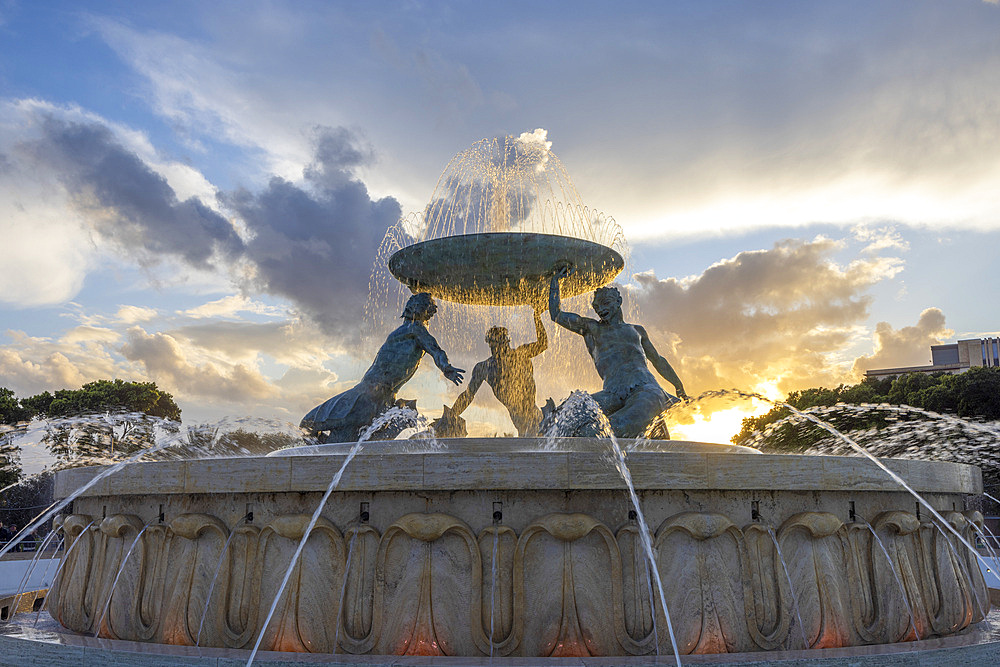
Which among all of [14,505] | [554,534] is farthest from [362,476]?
[14,505]

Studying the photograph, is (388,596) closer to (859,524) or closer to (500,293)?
(859,524)

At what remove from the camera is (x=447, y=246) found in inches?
439

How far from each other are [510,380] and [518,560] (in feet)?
23.6

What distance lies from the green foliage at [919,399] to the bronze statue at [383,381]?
22.1m

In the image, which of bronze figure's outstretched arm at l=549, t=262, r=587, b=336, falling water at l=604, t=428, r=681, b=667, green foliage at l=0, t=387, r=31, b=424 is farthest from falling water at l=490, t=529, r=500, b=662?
green foliage at l=0, t=387, r=31, b=424

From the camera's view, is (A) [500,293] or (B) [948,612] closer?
(B) [948,612]

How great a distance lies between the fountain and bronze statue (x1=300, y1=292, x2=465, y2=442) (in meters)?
5.33

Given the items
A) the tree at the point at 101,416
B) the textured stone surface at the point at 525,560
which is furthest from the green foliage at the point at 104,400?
the textured stone surface at the point at 525,560

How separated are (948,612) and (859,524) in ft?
3.75

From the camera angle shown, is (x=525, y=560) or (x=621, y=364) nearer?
(x=525, y=560)

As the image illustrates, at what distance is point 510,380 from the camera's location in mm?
11969

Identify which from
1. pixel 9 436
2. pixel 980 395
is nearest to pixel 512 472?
pixel 980 395

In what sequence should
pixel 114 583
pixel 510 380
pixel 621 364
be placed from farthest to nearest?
1. pixel 510 380
2. pixel 621 364
3. pixel 114 583

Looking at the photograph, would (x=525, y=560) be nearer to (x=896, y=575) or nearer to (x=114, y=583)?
(x=896, y=575)
